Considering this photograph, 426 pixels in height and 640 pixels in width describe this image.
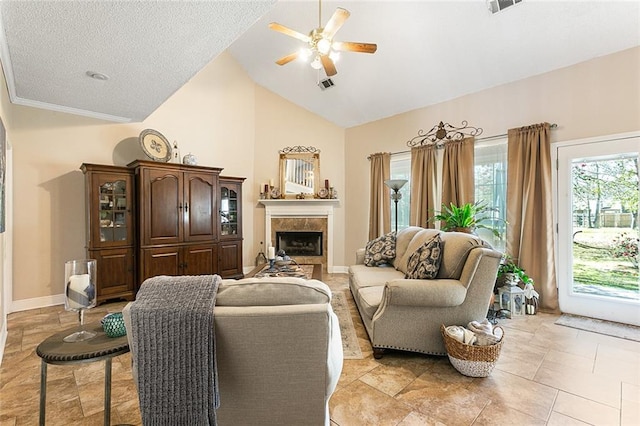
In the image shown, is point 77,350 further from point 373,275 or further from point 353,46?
point 353,46

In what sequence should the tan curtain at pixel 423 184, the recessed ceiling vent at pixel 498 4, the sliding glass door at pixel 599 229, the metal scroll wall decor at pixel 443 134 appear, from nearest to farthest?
1. the recessed ceiling vent at pixel 498 4
2. the sliding glass door at pixel 599 229
3. the metal scroll wall decor at pixel 443 134
4. the tan curtain at pixel 423 184

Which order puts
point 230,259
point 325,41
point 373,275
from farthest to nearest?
point 230,259 → point 373,275 → point 325,41

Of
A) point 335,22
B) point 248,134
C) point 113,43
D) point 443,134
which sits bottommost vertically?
point 443,134

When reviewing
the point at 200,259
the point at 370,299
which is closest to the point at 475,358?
the point at 370,299

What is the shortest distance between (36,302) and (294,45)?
4830 millimetres

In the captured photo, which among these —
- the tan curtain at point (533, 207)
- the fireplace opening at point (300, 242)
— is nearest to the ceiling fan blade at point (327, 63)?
the tan curtain at point (533, 207)

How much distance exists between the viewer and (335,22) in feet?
8.32

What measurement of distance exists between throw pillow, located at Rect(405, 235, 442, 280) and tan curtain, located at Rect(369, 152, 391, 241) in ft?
8.13

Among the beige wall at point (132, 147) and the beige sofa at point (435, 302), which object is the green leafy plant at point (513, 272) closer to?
the beige sofa at point (435, 302)

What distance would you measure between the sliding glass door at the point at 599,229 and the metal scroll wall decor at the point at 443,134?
1.10 m

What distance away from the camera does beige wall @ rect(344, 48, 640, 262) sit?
3018 millimetres

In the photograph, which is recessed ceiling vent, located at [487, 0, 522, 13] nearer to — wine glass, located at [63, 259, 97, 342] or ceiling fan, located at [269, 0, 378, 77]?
ceiling fan, located at [269, 0, 378, 77]

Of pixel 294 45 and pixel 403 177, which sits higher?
pixel 294 45

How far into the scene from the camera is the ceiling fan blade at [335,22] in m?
2.42
